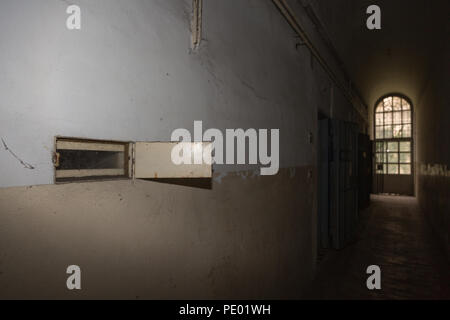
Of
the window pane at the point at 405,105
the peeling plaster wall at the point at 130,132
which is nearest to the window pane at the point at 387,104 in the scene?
the window pane at the point at 405,105

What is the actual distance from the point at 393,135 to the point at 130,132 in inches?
438

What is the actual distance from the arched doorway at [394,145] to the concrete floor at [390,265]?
4.46 m

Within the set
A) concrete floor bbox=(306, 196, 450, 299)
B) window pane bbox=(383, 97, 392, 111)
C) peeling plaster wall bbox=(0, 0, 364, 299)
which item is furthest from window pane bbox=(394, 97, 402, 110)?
peeling plaster wall bbox=(0, 0, 364, 299)

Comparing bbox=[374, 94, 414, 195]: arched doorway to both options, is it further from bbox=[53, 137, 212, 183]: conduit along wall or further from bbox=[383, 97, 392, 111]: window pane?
bbox=[53, 137, 212, 183]: conduit along wall

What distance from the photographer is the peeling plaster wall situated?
81 cm

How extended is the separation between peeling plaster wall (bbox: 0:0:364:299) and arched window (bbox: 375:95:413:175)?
9789 mm

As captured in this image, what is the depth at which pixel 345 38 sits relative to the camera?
166 inches

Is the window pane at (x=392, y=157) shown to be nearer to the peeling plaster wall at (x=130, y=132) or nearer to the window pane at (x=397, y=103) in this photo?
the window pane at (x=397, y=103)

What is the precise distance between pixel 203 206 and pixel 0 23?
3.44ft

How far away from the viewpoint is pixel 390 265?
375cm

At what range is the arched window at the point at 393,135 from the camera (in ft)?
32.6

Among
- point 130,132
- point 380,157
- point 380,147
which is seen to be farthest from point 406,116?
point 130,132

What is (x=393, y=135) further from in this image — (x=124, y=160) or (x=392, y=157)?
(x=124, y=160)

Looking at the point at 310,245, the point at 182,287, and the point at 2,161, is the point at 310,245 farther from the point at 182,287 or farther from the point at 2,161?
the point at 2,161
